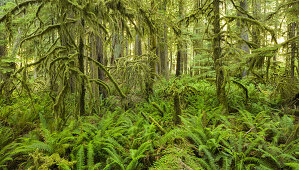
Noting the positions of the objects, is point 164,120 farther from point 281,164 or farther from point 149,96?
point 281,164

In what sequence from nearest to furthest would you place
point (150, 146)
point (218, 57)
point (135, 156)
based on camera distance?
point (135, 156) < point (150, 146) < point (218, 57)

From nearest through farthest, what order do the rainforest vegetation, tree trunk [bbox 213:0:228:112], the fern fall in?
1. the fern
2. the rainforest vegetation
3. tree trunk [bbox 213:0:228:112]

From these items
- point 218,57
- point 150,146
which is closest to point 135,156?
point 150,146

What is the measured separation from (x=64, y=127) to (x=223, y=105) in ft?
16.1

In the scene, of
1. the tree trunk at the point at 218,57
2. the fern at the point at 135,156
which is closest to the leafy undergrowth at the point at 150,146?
the fern at the point at 135,156

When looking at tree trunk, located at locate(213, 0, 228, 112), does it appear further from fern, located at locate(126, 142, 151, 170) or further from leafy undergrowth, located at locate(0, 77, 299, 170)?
fern, located at locate(126, 142, 151, 170)

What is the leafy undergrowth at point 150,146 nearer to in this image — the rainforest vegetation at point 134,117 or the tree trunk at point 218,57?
the rainforest vegetation at point 134,117

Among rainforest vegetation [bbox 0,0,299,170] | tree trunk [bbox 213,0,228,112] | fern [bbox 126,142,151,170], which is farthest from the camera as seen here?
tree trunk [bbox 213,0,228,112]

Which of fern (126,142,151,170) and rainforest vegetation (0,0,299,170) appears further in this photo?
rainforest vegetation (0,0,299,170)

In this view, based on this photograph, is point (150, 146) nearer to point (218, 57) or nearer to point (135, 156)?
point (135, 156)

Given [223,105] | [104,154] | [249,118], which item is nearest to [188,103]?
[223,105]

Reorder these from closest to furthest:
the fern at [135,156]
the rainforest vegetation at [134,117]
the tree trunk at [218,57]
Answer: the fern at [135,156], the rainforest vegetation at [134,117], the tree trunk at [218,57]

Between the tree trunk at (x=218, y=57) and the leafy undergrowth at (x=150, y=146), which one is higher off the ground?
the tree trunk at (x=218, y=57)

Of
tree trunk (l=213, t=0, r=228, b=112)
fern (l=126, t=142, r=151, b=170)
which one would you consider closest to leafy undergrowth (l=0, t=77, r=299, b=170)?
fern (l=126, t=142, r=151, b=170)
